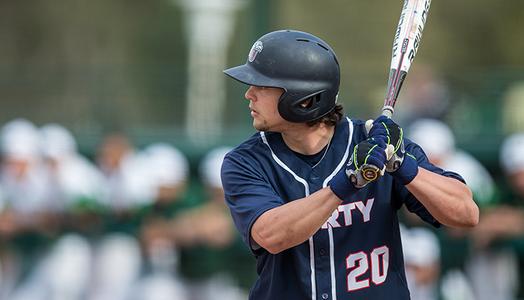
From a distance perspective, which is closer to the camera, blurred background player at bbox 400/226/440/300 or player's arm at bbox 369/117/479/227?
player's arm at bbox 369/117/479/227

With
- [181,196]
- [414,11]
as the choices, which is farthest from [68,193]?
[414,11]

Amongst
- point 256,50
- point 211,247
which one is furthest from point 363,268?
point 211,247

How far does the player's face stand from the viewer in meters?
3.83

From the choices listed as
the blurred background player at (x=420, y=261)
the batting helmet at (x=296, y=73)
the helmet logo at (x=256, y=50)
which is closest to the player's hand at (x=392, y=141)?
the batting helmet at (x=296, y=73)

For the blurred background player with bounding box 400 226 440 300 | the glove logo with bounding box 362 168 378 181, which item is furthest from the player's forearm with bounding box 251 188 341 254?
the blurred background player with bounding box 400 226 440 300

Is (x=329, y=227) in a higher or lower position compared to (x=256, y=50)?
lower

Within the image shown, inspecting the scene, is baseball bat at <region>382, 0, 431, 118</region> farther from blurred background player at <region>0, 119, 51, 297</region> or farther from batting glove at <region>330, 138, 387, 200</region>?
blurred background player at <region>0, 119, 51, 297</region>

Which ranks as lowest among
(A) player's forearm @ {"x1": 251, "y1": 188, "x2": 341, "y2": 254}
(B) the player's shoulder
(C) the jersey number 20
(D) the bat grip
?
(C) the jersey number 20

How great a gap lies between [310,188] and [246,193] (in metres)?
0.23

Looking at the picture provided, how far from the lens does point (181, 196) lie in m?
8.51

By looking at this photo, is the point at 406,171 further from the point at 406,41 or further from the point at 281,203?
the point at 406,41

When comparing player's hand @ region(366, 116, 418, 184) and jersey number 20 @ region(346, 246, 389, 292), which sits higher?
player's hand @ region(366, 116, 418, 184)

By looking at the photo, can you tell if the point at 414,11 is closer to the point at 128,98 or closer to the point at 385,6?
the point at 128,98

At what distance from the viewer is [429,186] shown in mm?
3578
